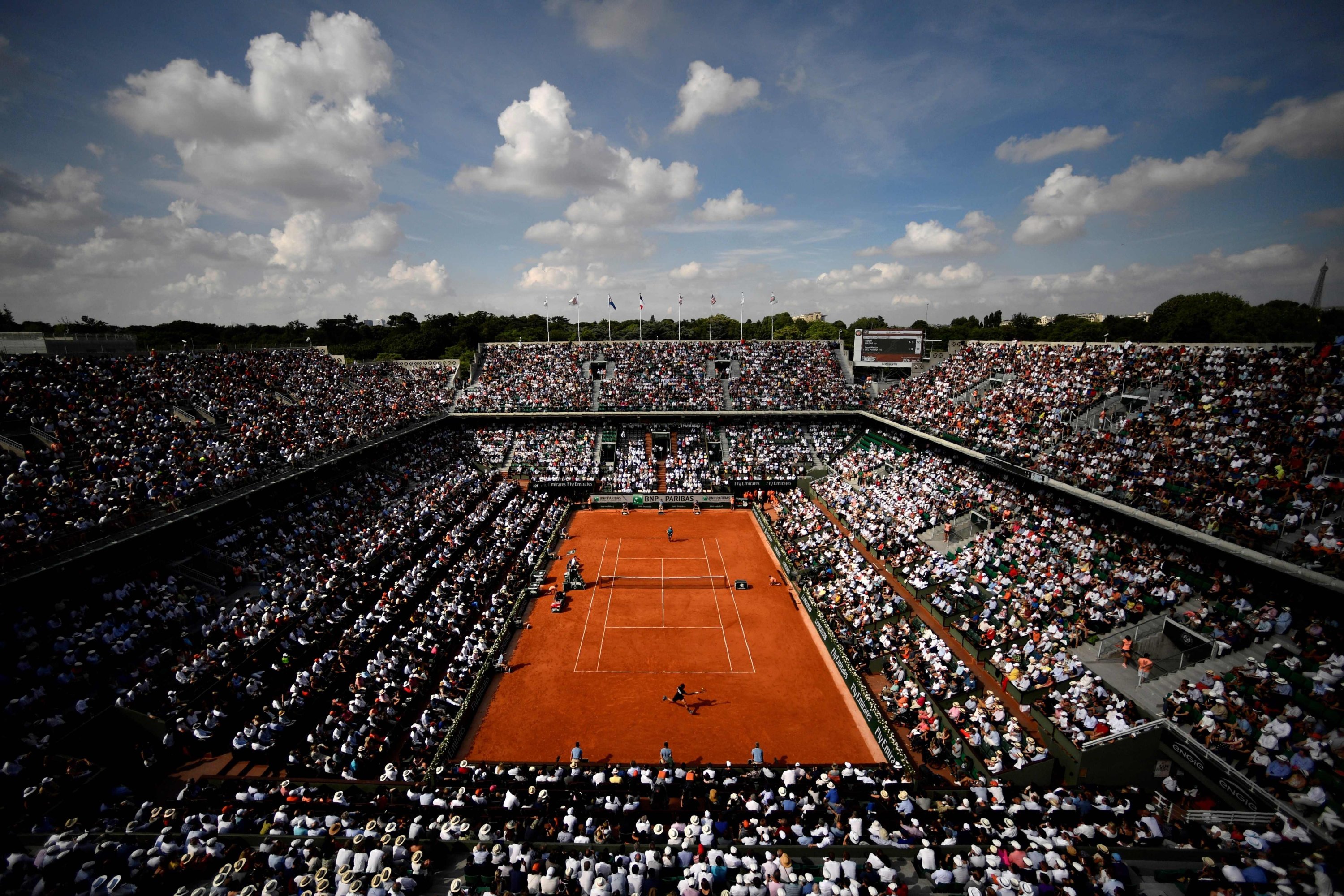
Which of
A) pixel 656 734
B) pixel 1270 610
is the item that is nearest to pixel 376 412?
pixel 656 734

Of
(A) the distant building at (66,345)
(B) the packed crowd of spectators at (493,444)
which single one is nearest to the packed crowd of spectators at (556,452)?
(B) the packed crowd of spectators at (493,444)

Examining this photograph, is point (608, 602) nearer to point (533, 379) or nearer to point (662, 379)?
point (662, 379)

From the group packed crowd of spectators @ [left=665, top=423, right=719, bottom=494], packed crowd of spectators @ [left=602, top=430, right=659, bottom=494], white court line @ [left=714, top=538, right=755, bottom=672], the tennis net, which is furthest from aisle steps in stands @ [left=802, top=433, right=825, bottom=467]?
the tennis net

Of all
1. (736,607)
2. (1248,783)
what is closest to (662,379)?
(736,607)

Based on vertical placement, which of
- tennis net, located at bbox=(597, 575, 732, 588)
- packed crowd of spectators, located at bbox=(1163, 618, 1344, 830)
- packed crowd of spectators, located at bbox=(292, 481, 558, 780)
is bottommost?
tennis net, located at bbox=(597, 575, 732, 588)

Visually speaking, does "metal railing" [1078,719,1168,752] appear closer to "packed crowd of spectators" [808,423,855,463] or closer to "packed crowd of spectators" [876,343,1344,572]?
"packed crowd of spectators" [876,343,1344,572]

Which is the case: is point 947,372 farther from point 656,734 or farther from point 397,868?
point 397,868

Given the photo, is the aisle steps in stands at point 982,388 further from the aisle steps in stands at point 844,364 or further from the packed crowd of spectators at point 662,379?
the packed crowd of spectators at point 662,379
